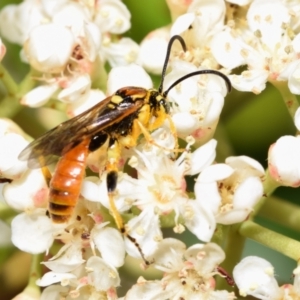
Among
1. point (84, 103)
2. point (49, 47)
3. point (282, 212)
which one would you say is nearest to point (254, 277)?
point (282, 212)

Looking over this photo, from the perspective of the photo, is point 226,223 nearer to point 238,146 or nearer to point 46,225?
point 46,225

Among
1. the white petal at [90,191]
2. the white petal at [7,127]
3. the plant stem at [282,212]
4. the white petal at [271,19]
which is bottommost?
the plant stem at [282,212]

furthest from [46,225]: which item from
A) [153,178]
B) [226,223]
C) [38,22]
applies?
[38,22]

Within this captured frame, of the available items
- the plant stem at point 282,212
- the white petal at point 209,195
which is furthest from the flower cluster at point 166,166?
the plant stem at point 282,212

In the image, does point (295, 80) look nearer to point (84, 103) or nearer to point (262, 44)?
point (262, 44)

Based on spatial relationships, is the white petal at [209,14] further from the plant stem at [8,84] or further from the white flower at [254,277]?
the white flower at [254,277]

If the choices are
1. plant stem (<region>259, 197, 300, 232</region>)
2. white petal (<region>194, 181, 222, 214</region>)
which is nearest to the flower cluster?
white petal (<region>194, 181, 222, 214</region>)

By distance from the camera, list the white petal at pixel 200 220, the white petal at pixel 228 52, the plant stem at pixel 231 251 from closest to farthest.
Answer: the white petal at pixel 200 220 < the plant stem at pixel 231 251 < the white petal at pixel 228 52
